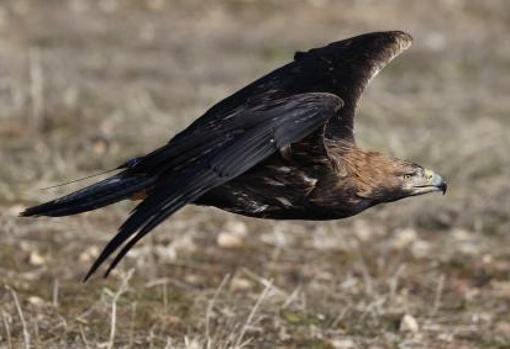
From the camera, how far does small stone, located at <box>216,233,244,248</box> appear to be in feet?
27.7

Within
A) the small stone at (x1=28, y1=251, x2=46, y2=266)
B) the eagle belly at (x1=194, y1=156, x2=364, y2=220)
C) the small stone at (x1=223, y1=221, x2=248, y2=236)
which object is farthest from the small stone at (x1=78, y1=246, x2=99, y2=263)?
the eagle belly at (x1=194, y1=156, x2=364, y2=220)

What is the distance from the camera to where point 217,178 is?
518 cm

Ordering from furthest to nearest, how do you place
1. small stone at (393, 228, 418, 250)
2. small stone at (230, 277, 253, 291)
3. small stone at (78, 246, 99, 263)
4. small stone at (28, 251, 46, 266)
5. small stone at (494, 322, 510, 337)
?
small stone at (393, 228, 418, 250)
small stone at (78, 246, 99, 263)
small stone at (230, 277, 253, 291)
small stone at (28, 251, 46, 266)
small stone at (494, 322, 510, 337)

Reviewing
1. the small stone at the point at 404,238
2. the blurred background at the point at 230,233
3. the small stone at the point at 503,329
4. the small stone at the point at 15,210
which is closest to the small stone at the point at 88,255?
the blurred background at the point at 230,233

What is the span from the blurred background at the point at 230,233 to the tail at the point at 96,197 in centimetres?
52

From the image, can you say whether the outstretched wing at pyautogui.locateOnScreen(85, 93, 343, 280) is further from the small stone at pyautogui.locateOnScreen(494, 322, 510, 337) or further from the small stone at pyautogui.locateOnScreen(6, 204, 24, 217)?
the small stone at pyautogui.locateOnScreen(6, 204, 24, 217)

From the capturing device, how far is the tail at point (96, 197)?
5715 mm

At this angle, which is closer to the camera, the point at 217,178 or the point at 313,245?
the point at 217,178

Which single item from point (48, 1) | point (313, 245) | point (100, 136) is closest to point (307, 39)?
point (48, 1)

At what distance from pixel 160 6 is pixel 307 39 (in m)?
Answer: 2.50

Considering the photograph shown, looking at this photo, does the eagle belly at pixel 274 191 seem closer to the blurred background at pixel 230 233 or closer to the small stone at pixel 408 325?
the blurred background at pixel 230 233

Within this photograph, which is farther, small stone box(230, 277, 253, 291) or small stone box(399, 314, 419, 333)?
small stone box(230, 277, 253, 291)

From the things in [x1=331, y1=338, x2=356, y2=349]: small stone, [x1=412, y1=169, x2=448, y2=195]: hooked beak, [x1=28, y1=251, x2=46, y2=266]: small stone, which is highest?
[x1=412, y1=169, x2=448, y2=195]: hooked beak

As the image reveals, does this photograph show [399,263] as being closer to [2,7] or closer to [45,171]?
[45,171]
